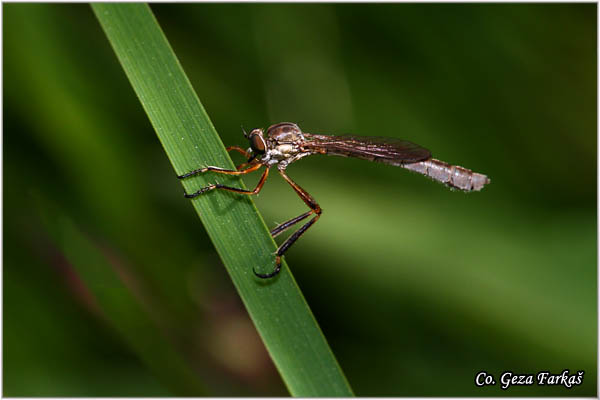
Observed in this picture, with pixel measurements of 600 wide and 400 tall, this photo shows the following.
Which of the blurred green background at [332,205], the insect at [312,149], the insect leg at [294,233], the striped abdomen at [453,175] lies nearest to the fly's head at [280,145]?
the insect at [312,149]

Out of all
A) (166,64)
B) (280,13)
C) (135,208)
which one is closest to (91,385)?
(135,208)

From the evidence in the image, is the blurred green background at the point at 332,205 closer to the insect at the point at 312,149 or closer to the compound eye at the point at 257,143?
the insect at the point at 312,149

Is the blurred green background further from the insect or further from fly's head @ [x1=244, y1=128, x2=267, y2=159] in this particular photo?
fly's head @ [x1=244, y1=128, x2=267, y2=159]

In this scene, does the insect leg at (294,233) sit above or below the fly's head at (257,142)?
below

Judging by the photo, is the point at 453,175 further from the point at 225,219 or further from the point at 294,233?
the point at 225,219

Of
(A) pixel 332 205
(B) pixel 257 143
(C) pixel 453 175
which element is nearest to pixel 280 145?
(B) pixel 257 143

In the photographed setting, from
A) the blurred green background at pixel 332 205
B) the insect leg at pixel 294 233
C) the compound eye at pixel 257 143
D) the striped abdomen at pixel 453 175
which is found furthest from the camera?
the striped abdomen at pixel 453 175

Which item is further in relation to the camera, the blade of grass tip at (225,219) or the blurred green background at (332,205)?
the blurred green background at (332,205)
